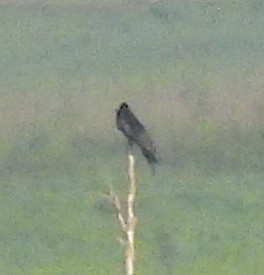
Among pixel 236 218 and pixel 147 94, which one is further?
pixel 147 94

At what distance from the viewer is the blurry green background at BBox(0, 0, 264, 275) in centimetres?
2427

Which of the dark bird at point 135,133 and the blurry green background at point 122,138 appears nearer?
the dark bird at point 135,133

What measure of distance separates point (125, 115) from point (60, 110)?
703 inches

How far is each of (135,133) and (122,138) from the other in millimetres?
14032

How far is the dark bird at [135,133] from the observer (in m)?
14.1

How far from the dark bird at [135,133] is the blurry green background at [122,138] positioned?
8106 mm

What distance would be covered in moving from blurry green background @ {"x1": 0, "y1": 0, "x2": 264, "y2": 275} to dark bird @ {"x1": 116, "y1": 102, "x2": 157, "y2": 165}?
8106 mm

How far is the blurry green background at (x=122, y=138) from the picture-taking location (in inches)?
955

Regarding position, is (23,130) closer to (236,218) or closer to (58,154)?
(58,154)

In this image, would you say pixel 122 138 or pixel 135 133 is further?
pixel 122 138

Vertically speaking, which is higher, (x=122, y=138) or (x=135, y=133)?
(x=135, y=133)

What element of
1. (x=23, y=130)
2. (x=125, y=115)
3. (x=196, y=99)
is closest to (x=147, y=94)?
(x=196, y=99)

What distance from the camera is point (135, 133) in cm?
1425

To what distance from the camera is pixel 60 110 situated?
32.3 meters
